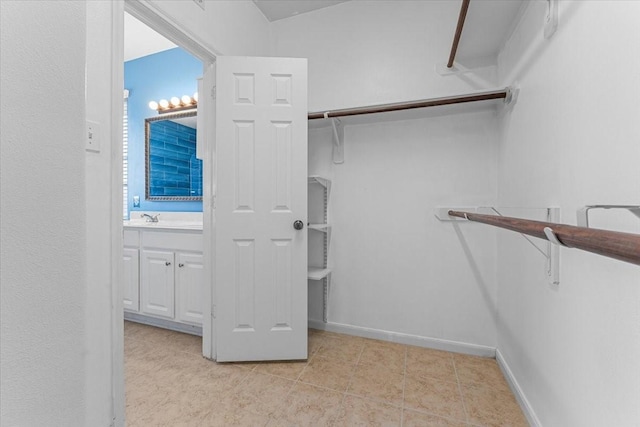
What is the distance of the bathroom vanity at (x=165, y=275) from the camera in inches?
81.1

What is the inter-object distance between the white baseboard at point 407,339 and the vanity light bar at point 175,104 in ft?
7.93

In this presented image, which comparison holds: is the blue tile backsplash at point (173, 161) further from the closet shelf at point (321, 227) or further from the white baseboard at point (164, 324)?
the closet shelf at point (321, 227)

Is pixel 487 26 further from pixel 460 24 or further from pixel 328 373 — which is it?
pixel 328 373

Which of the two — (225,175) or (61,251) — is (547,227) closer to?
(61,251)

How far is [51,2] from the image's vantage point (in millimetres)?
681

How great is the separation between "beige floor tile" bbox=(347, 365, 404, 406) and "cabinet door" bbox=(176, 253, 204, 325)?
124cm

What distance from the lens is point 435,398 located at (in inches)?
56.4

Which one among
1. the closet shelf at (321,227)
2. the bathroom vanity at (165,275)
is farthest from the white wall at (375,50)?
the bathroom vanity at (165,275)

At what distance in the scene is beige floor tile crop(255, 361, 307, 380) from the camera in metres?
1.64

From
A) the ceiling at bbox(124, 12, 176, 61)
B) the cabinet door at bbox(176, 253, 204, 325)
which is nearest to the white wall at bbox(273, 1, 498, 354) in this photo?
the cabinet door at bbox(176, 253, 204, 325)

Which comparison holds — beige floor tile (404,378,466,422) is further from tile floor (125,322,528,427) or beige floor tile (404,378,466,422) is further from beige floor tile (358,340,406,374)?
beige floor tile (358,340,406,374)

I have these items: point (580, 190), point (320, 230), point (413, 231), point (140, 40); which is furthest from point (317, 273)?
point (140, 40)

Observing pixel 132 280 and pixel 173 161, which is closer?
pixel 132 280

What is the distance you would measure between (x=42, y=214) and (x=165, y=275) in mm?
1687
